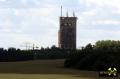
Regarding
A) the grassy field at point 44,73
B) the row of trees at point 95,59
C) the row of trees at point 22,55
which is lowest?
the grassy field at point 44,73

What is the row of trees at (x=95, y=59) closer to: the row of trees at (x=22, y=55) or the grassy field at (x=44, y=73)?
the grassy field at (x=44, y=73)

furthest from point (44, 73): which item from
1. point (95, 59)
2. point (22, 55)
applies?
point (22, 55)

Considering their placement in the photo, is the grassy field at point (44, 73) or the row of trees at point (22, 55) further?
the row of trees at point (22, 55)

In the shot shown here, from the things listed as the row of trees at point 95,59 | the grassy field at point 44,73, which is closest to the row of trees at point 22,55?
the row of trees at point 95,59

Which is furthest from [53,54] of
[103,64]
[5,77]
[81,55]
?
[5,77]

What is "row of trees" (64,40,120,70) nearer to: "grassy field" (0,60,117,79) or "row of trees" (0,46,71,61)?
"grassy field" (0,60,117,79)

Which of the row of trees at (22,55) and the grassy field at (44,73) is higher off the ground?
the row of trees at (22,55)

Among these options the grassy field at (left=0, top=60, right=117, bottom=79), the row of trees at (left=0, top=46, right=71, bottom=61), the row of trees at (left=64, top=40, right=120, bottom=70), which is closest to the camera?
the grassy field at (left=0, top=60, right=117, bottom=79)

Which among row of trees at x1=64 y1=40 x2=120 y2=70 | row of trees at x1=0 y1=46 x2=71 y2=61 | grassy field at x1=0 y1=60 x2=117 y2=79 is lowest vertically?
grassy field at x1=0 y1=60 x2=117 y2=79

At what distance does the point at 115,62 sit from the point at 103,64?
1068 millimetres

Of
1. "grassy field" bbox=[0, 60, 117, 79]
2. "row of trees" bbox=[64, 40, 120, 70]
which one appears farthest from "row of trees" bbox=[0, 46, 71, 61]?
"grassy field" bbox=[0, 60, 117, 79]

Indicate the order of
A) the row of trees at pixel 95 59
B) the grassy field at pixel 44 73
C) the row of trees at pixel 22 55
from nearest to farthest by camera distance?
1. the grassy field at pixel 44 73
2. the row of trees at pixel 95 59
3. the row of trees at pixel 22 55

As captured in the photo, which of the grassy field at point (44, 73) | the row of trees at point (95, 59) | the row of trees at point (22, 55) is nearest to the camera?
the grassy field at point (44, 73)

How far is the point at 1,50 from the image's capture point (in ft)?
265
